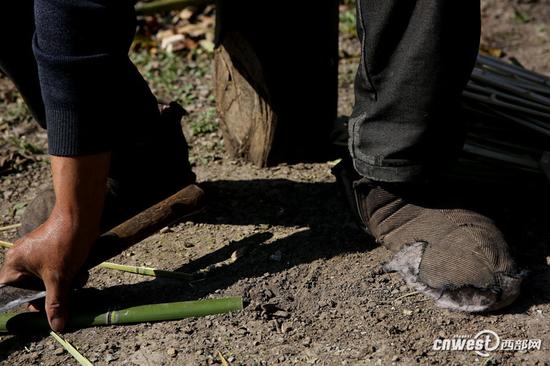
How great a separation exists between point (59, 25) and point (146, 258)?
2.61 ft

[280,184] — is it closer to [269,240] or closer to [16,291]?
[269,240]

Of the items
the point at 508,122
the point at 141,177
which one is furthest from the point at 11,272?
the point at 508,122

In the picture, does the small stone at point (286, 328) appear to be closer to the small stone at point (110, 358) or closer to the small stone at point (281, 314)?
the small stone at point (281, 314)

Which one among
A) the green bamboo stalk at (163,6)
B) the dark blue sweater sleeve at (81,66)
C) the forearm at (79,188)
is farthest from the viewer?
the green bamboo stalk at (163,6)

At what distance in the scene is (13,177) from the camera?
2734 mm

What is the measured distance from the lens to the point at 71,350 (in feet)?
6.01

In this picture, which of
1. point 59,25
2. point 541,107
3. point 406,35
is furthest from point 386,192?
point 59,25

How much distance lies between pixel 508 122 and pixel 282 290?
38.2 inches

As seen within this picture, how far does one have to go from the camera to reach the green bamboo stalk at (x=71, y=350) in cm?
180

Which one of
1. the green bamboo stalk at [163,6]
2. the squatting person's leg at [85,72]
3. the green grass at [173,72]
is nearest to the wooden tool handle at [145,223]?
the squatting person's leg at [85,72]

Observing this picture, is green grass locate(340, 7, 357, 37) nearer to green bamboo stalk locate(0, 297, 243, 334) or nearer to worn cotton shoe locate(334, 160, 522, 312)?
worn cotton shoe locate(334, 160, 522, 312)

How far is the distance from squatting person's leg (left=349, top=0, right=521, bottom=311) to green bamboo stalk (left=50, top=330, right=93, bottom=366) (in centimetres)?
80

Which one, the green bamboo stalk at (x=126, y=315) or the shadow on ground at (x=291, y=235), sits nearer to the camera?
the green bamboo stalk at (x=126, y=315)

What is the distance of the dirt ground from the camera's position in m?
1.80
